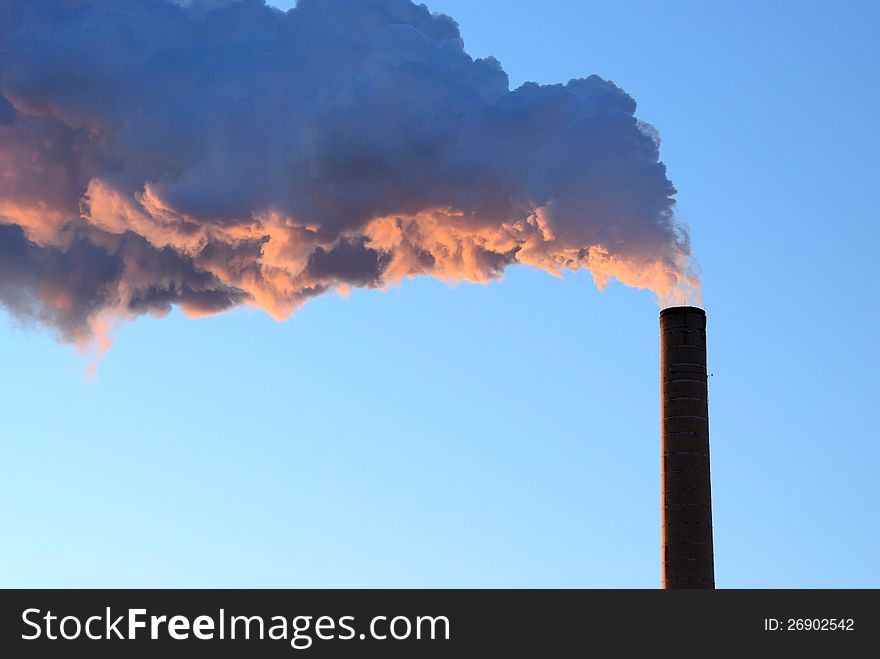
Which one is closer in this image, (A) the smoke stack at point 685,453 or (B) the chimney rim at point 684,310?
(A) the smoke stack at point 685,453

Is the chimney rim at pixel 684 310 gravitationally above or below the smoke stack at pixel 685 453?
above

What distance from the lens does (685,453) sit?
4556 centimetres

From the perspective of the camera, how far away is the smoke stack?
44594 millimetres

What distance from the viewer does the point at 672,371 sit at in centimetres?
4659

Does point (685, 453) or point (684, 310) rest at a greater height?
point (684, 310)

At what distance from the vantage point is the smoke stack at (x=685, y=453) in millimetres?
44594

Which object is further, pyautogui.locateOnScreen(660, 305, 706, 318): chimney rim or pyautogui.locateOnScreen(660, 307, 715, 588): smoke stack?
pyautogui.locateOnScreen(660, 305, 706, 318): chimney rim

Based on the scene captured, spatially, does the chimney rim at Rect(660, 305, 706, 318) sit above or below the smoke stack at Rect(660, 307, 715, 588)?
above
